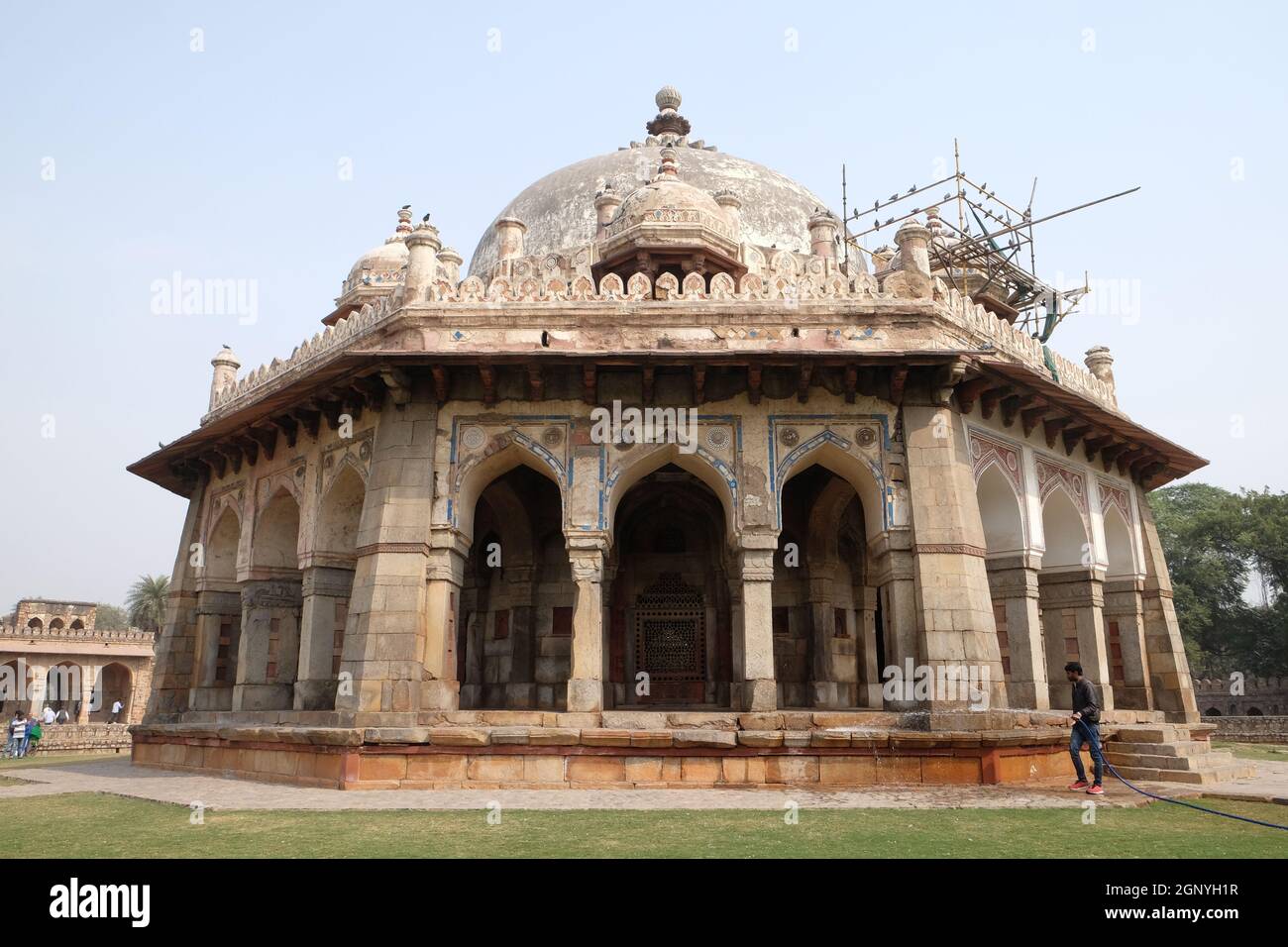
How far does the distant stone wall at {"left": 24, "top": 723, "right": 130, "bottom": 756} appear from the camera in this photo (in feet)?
92.2

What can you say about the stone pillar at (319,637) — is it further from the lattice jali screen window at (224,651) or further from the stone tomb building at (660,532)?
the lattice jali screen window at (224,651)

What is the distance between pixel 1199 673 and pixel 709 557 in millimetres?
41368

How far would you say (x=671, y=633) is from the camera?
1638cm

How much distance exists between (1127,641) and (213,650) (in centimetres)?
1629

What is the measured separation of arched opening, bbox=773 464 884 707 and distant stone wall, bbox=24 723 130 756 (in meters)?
21.1

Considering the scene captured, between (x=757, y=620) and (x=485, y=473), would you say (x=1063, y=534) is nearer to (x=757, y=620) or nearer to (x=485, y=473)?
(x=757, y=620)

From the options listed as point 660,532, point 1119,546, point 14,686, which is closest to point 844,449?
point 660,532

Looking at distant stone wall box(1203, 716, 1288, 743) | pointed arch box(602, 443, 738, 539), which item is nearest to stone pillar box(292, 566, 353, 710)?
pointed arch box(602, 443, 738, 539)

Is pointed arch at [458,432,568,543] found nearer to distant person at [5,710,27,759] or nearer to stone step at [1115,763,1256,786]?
stone step at [1115,763,1256,786]

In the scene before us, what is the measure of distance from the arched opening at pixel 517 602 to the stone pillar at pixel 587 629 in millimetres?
3849

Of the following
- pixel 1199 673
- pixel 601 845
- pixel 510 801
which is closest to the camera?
pixel 601 845

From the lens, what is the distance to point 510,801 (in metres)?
9.52
